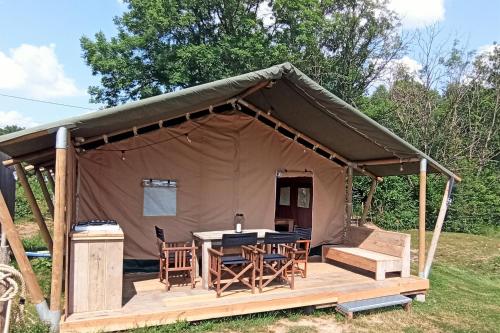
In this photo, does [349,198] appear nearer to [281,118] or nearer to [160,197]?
[281,118]

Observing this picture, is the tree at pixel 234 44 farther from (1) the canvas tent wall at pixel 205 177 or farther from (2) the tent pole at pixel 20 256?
(2) the tent pole at pixel 20 256

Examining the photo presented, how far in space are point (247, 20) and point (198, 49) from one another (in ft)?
8.44

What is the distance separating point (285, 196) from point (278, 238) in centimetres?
461

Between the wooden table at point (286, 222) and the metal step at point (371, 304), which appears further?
the wooden table at point (286, 222)

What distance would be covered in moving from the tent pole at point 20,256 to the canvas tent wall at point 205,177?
2214mm

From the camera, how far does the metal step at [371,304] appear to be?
5.01 m

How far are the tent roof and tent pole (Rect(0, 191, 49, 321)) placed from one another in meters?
0.67

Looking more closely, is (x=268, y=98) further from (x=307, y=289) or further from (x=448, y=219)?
(x=448, y=219)

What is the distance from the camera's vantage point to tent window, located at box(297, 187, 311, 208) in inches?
Result: 348

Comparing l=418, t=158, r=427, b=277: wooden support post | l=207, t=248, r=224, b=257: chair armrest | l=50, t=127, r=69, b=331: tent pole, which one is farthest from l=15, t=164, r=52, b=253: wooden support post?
l=418, t=158, r=427, b=277: wooden support post

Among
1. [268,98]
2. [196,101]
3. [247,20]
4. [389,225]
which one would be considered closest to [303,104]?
[268,98]

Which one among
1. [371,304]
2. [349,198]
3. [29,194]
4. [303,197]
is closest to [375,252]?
[349,198]

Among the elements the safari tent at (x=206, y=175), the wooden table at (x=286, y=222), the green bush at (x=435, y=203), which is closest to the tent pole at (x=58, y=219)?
the safari tent at (x=206, y=175)

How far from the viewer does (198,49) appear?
15.4 meters
